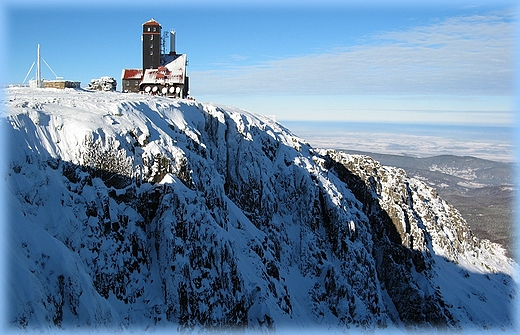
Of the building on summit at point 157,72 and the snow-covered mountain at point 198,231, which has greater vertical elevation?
the building on summit at point 157,72

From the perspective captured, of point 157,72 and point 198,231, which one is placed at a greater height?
point 157,72

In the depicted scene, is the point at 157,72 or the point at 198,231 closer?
the point at 198,231

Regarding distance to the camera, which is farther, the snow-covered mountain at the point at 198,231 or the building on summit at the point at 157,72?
the building on summit at the point at 157,72

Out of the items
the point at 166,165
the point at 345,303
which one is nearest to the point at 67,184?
the point at 166,165

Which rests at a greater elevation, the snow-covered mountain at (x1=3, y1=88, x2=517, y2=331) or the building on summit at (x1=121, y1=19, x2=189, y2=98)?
the building on summit at (x1=121, y1=19, x2=189, y2=98)

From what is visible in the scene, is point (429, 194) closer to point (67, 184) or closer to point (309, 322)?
point (309, 322)
